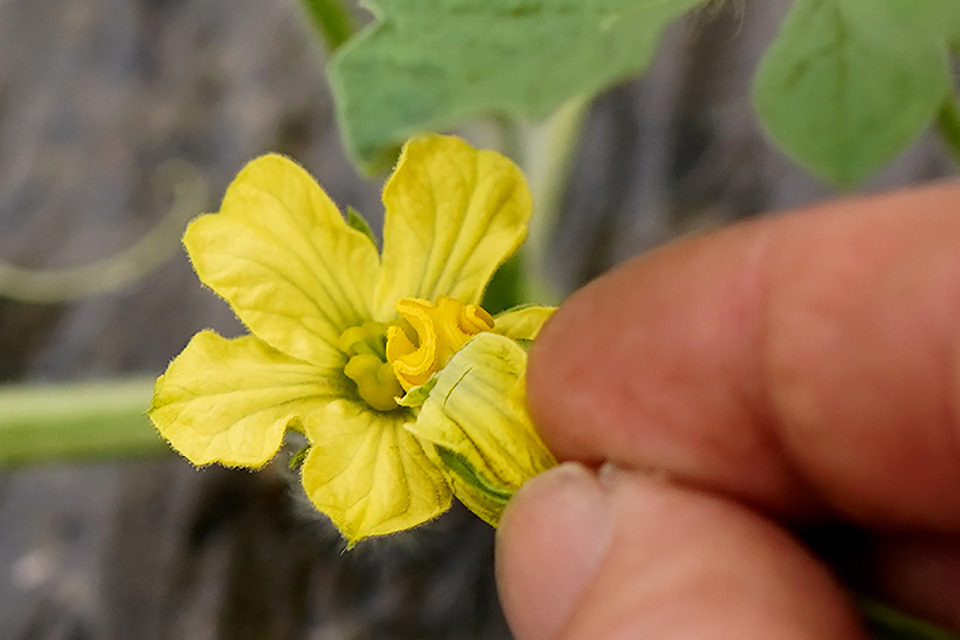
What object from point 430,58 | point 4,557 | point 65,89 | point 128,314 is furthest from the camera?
point 65,89

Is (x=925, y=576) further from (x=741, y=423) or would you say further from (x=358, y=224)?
(x=358, y=224)

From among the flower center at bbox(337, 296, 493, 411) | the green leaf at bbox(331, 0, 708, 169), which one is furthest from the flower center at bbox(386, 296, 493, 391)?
the green leaf at bbox(331, 0, 708, 169)

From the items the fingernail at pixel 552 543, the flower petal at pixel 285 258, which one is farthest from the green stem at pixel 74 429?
the fingernail at pixel 552 543

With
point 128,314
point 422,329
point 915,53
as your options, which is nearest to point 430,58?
point 422,329

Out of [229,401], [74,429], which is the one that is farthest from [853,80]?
[74,429]

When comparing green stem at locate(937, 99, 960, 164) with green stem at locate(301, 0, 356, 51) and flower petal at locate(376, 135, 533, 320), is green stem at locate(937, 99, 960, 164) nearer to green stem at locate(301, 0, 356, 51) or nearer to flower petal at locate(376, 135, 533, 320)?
flower petal at locate(376, 135, 533, 320)

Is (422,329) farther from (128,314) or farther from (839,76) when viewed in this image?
(128,314)
